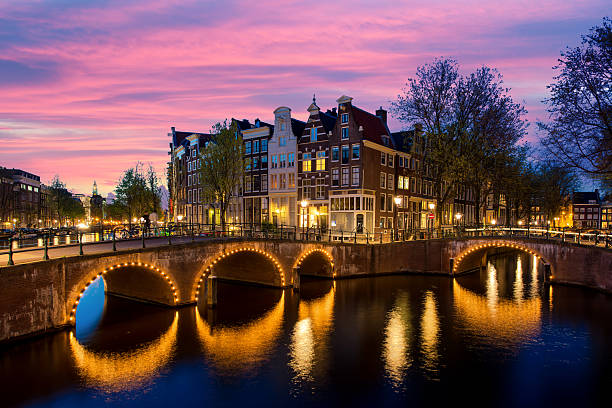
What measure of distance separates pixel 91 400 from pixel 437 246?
110ft

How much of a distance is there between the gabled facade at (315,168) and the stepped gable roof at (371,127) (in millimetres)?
3927

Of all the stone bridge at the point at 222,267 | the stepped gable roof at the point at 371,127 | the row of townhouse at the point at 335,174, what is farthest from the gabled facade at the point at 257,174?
the stone bridge at the point at 222,267

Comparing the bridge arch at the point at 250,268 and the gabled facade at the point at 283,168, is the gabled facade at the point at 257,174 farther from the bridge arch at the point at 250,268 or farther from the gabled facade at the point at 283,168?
the bridge arch at the point at 250,268

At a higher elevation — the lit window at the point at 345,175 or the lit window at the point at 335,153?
the lit window at the point at 335,153

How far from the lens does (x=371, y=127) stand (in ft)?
164

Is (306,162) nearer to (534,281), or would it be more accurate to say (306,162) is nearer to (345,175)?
(345,175)

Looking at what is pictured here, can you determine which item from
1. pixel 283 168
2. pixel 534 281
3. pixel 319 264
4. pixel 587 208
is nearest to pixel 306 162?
pixel 283 168

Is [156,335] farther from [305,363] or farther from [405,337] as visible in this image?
[405,337]

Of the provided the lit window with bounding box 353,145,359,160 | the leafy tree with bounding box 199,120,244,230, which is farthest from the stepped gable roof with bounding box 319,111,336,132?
the leafy tree with bounding box 199,120,244,230

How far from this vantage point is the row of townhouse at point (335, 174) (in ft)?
155

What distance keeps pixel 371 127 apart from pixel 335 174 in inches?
303

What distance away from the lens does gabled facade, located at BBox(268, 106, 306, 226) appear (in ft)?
173

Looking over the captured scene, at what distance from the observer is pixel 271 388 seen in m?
15.5

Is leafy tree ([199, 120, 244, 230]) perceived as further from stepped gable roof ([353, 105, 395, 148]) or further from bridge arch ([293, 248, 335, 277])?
stepped gable roof ([353, 105, 395, 148])
